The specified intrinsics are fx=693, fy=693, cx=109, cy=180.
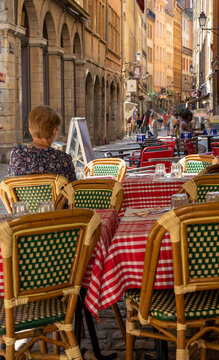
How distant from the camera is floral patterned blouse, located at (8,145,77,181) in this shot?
18.7 ft

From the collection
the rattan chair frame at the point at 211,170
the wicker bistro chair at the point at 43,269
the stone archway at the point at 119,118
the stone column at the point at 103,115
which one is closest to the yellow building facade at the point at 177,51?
the stone archway at the point at 119,118

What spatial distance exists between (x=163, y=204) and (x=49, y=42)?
53.1 ft

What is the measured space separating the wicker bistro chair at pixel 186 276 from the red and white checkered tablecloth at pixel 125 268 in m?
0.11

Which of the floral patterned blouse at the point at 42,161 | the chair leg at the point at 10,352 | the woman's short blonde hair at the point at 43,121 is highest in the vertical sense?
the woman's short blonde hair at the point at 43,121

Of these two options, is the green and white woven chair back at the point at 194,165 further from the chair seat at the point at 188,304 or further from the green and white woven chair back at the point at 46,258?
the green and white woven chair back at the point at 46,258

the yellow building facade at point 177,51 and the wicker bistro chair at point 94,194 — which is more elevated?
the yellow building facade at point 177,51

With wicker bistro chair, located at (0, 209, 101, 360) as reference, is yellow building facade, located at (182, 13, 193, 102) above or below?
above

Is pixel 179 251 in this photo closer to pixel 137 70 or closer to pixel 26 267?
pixel 26 267

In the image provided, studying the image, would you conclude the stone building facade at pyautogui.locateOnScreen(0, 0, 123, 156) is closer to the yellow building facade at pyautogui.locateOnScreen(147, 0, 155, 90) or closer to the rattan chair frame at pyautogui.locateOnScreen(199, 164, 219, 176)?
the rattan chair frame at pyautogui.locateOnScreen(199, 164, 219, 176)

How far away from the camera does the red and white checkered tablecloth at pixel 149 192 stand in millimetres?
6500

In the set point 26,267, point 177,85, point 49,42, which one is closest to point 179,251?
point 26,267

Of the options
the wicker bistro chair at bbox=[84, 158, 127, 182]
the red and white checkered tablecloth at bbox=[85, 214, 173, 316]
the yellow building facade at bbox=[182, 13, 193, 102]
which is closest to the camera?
the red and white checkered tablecloth at bbox=[85, 214, 173, 316]

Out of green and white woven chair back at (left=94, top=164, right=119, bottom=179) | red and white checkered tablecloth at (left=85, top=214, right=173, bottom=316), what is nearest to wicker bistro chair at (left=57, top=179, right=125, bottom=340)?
red and white checkered tablecloth at (left=85, top=214, right=173, bottom=316)

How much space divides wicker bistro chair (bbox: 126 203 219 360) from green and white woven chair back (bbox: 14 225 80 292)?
395 mm
